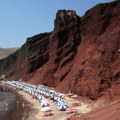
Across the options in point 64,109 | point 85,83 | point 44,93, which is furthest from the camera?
point 44,93

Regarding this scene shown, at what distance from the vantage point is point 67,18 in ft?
Answer: 356

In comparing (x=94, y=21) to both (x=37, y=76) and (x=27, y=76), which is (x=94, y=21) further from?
(x=27, y=76)

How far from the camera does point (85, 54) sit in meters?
87.8

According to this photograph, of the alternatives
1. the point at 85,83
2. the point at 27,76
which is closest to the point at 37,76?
the point at 27,76

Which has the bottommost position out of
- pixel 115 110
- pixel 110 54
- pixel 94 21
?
pixel 115 110

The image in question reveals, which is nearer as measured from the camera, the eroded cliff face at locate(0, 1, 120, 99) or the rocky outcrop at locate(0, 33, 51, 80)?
the eroded cliff face at locate(0, 1, 120, 99)

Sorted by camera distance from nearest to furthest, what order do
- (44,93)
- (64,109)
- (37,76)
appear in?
1. (64,109)
2. (44,93)
3. (37,76)

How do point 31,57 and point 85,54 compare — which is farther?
point 31,57

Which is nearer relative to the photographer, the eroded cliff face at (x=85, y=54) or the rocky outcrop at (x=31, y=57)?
the eroded cliff face at (x=85, y=54)

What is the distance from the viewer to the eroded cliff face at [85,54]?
2585 inches

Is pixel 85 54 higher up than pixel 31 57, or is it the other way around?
pixel 31 57

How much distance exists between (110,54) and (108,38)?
237 inches

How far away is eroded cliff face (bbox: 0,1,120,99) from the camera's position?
65.7 metres

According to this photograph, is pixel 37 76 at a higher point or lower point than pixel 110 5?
lower
